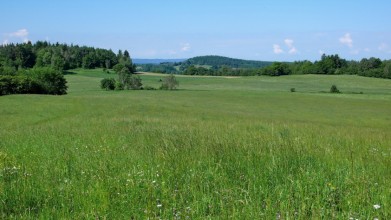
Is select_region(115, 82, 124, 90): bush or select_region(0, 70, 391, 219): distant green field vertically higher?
select_region(0, 70, 391, 219): distant green field

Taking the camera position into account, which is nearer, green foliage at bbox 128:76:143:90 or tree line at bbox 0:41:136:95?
tree line at bbox 0:41:136:95

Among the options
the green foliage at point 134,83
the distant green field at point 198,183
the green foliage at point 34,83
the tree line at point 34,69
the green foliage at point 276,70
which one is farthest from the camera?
the green foliage at point 276,70

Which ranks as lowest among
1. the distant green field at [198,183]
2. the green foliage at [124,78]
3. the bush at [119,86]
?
the bush at [119,86]

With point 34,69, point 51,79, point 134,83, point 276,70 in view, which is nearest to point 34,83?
point 51,79

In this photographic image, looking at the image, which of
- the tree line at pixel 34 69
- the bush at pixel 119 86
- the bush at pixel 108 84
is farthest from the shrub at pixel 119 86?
the tree line at pixel 34 69

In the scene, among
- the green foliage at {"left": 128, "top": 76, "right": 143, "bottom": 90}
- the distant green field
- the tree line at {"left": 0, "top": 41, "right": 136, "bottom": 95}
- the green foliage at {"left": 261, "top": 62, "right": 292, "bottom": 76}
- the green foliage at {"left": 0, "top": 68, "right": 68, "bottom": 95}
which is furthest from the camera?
the green foliage at {"left": 261, "top": 62, "right": 292, "bottom": 76}

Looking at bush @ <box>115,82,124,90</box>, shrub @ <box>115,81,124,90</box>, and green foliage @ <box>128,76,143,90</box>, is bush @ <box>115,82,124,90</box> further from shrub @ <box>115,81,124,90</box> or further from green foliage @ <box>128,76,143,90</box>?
green foliage @ <box>128,76,143,90</box>

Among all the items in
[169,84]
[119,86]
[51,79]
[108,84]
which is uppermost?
[51,79]

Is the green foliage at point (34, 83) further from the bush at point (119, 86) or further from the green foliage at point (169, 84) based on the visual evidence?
the green foliage at point (169, 84)

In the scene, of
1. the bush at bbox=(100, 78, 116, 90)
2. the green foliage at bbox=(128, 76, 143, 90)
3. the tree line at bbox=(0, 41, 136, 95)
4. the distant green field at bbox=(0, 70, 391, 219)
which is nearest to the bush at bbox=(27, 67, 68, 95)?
the tree line at bbox=(0, 41, 136, 95)

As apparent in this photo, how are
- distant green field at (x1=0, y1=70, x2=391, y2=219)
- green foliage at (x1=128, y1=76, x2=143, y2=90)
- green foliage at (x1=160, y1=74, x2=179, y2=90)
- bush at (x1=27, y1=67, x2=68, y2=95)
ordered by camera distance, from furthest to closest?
green foliage at (x1=128, y1=76, x2=143, y2=90), green foliage at (x1=160, y1=74, x2=179, y2=90), bush at (x1=27, y1=67, x2=68, y2=95), distant green field at (x1=0, y1=70, x2=391, y2=219)

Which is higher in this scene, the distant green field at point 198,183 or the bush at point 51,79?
the distant green field at point 198,183

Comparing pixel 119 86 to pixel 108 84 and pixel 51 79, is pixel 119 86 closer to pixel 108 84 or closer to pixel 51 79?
pixel 108 84

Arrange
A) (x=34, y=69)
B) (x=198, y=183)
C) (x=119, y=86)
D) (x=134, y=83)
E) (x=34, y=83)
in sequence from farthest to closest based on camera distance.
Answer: (x=134, y=83) → (x=119, y=86) → (x=34, y=69) → (x=34, y=83) → (x=198, y=183)
